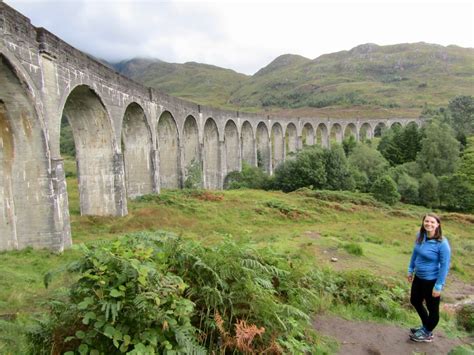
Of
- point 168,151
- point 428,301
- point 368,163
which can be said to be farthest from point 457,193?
point 428,301

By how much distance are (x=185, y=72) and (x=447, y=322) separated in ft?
673

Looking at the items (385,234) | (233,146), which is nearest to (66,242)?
(385,234)

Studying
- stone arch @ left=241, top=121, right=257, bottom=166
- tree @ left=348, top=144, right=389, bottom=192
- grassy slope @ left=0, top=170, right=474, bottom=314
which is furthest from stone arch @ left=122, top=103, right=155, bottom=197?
tree @ left=348, top=144, right=389, bottom=192

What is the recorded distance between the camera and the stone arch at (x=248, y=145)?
143ft

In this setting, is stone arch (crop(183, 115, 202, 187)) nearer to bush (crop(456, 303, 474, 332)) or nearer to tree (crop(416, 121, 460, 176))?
tree (crop(416, 121, 460, 176))

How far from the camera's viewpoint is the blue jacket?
4891 millimetres

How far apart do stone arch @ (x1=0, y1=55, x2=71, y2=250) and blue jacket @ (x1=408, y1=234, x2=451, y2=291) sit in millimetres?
10569

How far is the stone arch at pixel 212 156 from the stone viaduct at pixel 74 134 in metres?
2.15

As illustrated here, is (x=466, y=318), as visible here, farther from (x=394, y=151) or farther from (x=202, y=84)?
(x=202, y=84)

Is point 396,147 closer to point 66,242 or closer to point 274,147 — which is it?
point 274,147

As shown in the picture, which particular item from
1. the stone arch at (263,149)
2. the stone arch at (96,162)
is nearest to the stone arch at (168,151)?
the stone arch at (96,162)

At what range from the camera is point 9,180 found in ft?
37.6

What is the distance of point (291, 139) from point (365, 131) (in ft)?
86.3

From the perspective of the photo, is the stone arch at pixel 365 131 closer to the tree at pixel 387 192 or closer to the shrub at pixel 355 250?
the tree at pixel 387 192
